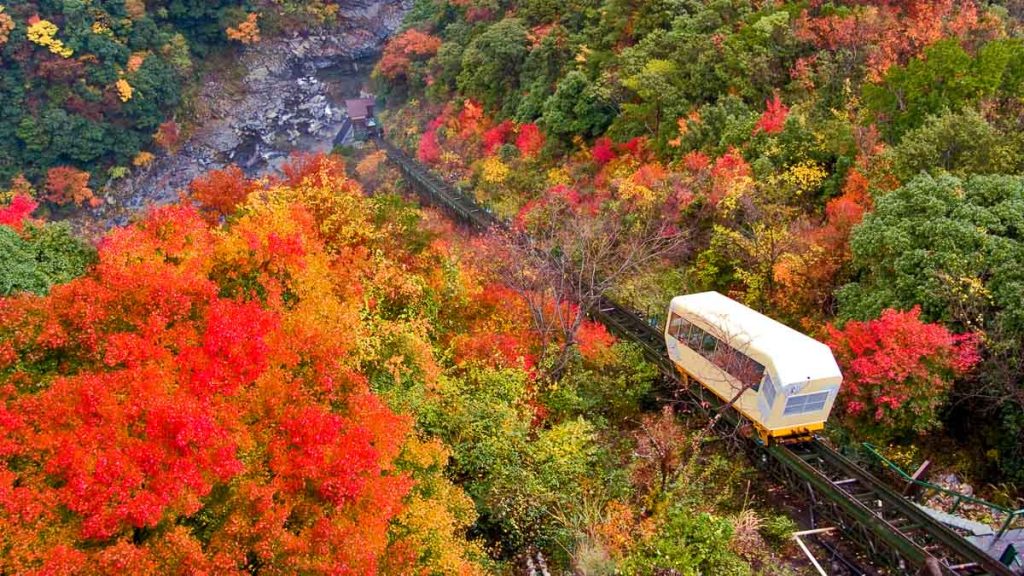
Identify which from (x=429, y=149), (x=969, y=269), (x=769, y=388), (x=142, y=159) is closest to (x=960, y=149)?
(x=969, y=269)

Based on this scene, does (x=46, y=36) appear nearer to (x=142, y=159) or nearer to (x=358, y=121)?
(x=142, y=159)

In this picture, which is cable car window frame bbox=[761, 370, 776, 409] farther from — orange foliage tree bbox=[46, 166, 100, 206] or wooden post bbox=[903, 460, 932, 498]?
orange foliage tree bbox=[46, 166, 100, 206]

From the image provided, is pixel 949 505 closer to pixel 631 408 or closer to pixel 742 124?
pixel 631 408

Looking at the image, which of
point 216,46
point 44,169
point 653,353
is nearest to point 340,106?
point 216,46

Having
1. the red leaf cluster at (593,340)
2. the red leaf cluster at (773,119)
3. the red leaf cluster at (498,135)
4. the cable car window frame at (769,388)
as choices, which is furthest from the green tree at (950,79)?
the red leaf cluster at (498,135)

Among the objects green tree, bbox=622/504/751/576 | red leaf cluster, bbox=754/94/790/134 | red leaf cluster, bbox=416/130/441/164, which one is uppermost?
red leaf cluster, bbox=754/94/790/134

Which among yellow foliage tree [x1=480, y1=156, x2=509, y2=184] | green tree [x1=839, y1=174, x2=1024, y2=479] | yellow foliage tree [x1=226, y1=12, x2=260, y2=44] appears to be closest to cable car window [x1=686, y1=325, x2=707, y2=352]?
green tree [x1=839, y1=174, x2=1024, y2=479]
